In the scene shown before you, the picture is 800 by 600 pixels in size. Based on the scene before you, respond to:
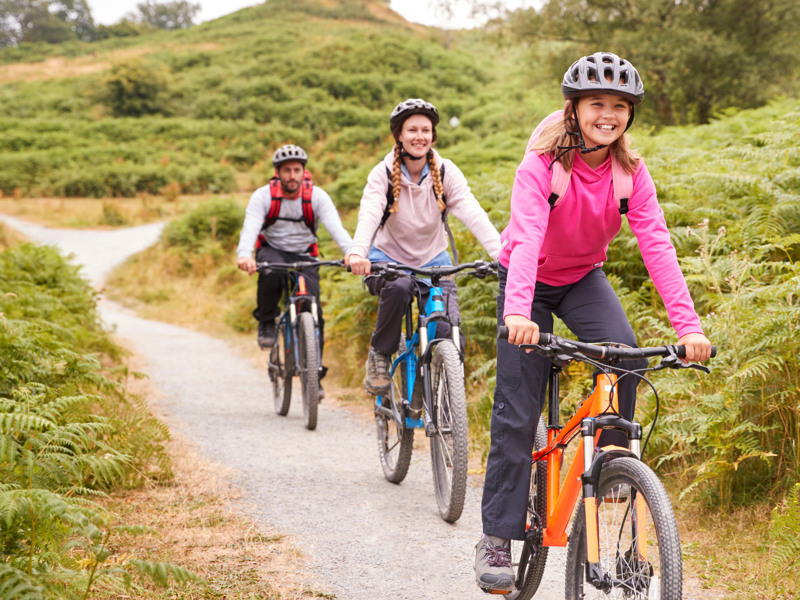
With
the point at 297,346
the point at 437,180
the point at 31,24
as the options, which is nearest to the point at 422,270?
the point at 437,180

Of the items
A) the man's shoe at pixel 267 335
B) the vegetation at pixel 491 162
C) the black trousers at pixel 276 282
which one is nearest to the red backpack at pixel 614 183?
the vegetation at pixel 491 162

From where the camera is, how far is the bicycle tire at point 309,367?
273 inches

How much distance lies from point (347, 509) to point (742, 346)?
2.71 m

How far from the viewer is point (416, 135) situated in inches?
197

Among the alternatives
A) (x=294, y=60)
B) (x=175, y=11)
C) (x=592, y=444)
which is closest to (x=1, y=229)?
(x=592, y=444)

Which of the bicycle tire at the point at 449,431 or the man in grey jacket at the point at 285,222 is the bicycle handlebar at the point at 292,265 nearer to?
the man in grey jacket at the point at 285,222

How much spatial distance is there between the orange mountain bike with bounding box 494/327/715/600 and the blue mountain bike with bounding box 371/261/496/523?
55.9 inches

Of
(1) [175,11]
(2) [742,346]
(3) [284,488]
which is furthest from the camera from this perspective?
(1) [175,11]

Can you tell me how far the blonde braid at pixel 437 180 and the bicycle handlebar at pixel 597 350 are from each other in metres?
2.70

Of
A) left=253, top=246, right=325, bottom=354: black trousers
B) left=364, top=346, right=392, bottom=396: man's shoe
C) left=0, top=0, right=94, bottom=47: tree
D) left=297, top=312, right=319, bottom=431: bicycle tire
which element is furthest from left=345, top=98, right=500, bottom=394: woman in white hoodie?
left=0, top=0, right=94, bottom=47: tree

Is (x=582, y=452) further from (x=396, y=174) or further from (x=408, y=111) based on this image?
(x=408, y=111)

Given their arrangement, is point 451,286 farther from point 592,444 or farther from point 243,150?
point 243,150

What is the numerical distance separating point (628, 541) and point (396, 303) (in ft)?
9.51

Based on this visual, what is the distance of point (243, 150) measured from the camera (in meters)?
41.5
